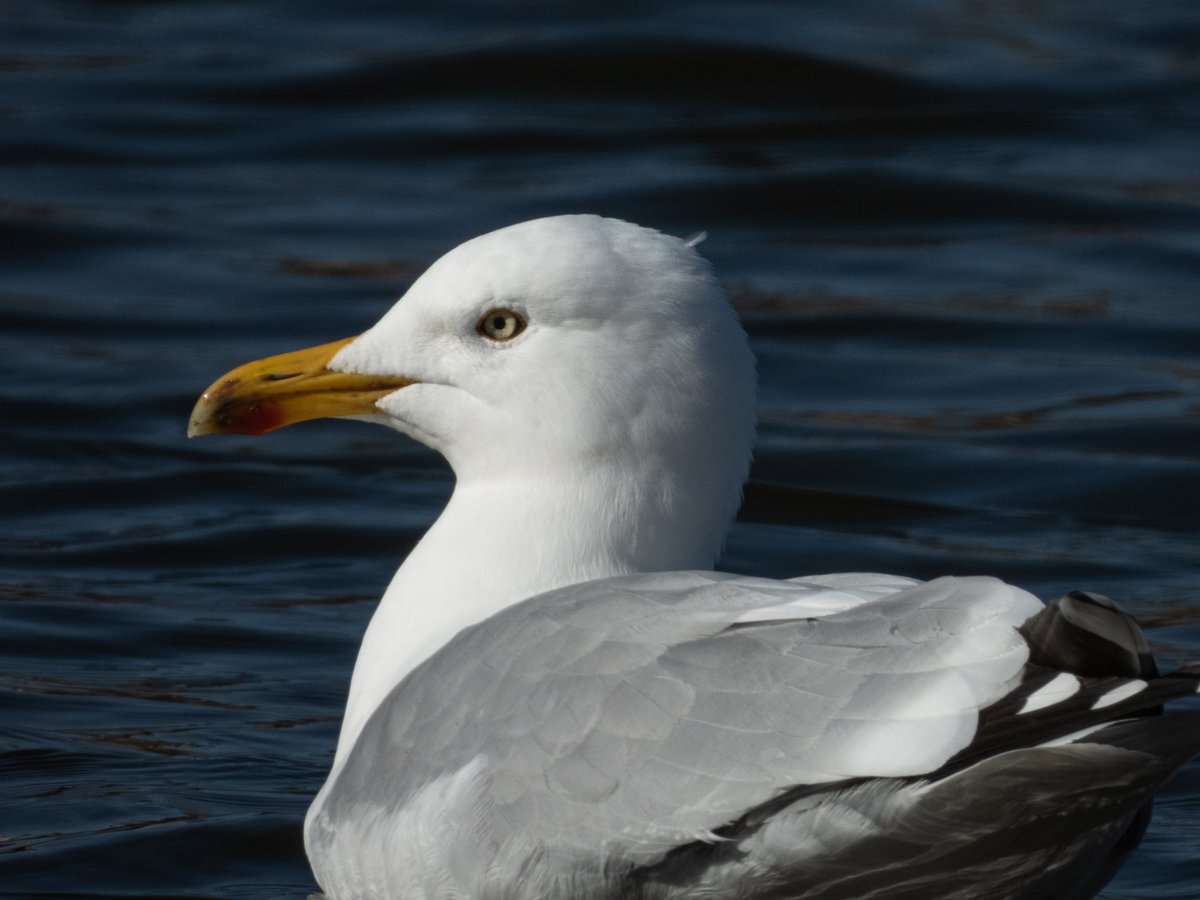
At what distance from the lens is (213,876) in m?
4.95

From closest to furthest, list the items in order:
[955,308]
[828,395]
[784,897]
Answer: [784,897], [828,395], [955,308]

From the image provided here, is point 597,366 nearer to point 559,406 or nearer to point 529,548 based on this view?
point 559,406

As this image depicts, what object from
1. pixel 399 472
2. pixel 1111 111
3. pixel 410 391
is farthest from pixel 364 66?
pixel 410 391

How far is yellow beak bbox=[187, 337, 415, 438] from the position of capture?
4.75 meters

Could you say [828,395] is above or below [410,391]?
below

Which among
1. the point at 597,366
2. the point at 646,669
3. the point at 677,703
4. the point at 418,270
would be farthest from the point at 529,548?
the point at 418,270

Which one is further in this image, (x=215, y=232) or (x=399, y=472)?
(x=215, y=232)

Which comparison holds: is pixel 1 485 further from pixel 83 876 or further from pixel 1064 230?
pixel 1064 230

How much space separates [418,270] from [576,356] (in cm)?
576

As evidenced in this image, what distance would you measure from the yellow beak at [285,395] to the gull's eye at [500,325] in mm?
250

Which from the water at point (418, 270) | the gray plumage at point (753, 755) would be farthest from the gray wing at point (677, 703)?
the water at point (418, 270)

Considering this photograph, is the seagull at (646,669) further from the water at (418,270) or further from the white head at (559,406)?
the water at (418,270)

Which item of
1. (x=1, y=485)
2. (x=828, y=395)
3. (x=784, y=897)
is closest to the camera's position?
(x=784, y=897)

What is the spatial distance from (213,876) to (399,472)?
3.50 m
